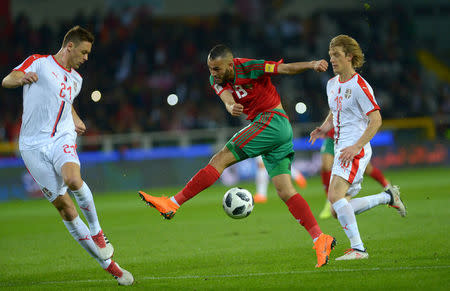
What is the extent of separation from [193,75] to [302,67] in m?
16.6

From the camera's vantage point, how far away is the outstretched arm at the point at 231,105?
21.3 ft

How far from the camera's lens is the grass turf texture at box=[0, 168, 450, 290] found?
5.74 m

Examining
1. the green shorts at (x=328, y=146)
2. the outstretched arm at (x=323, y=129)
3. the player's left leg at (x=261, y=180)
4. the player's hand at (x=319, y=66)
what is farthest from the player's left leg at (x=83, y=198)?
the player's left leg at (x=261, y=180)

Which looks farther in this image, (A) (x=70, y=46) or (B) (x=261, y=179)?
(B) (x=261, y=179)

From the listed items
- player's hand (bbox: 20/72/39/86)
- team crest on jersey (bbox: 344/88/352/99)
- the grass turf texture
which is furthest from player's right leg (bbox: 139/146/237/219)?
player's hand (bbox: 20/72/39/86)

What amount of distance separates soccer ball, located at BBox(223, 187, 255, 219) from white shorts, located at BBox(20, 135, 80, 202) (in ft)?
5.91

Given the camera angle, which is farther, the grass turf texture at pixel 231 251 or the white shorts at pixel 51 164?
the white shorts at pixel 51 164

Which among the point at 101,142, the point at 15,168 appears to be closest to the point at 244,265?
the point at 15,168

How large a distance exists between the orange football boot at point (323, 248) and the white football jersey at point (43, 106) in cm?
249

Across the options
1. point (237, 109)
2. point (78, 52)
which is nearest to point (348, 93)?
point (237, 109)

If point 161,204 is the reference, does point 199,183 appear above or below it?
above

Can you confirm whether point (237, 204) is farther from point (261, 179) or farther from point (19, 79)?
point (261, 179)

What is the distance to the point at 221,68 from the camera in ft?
21.8

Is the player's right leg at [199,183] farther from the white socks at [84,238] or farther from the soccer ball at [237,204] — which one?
the white socks at [84,238]
